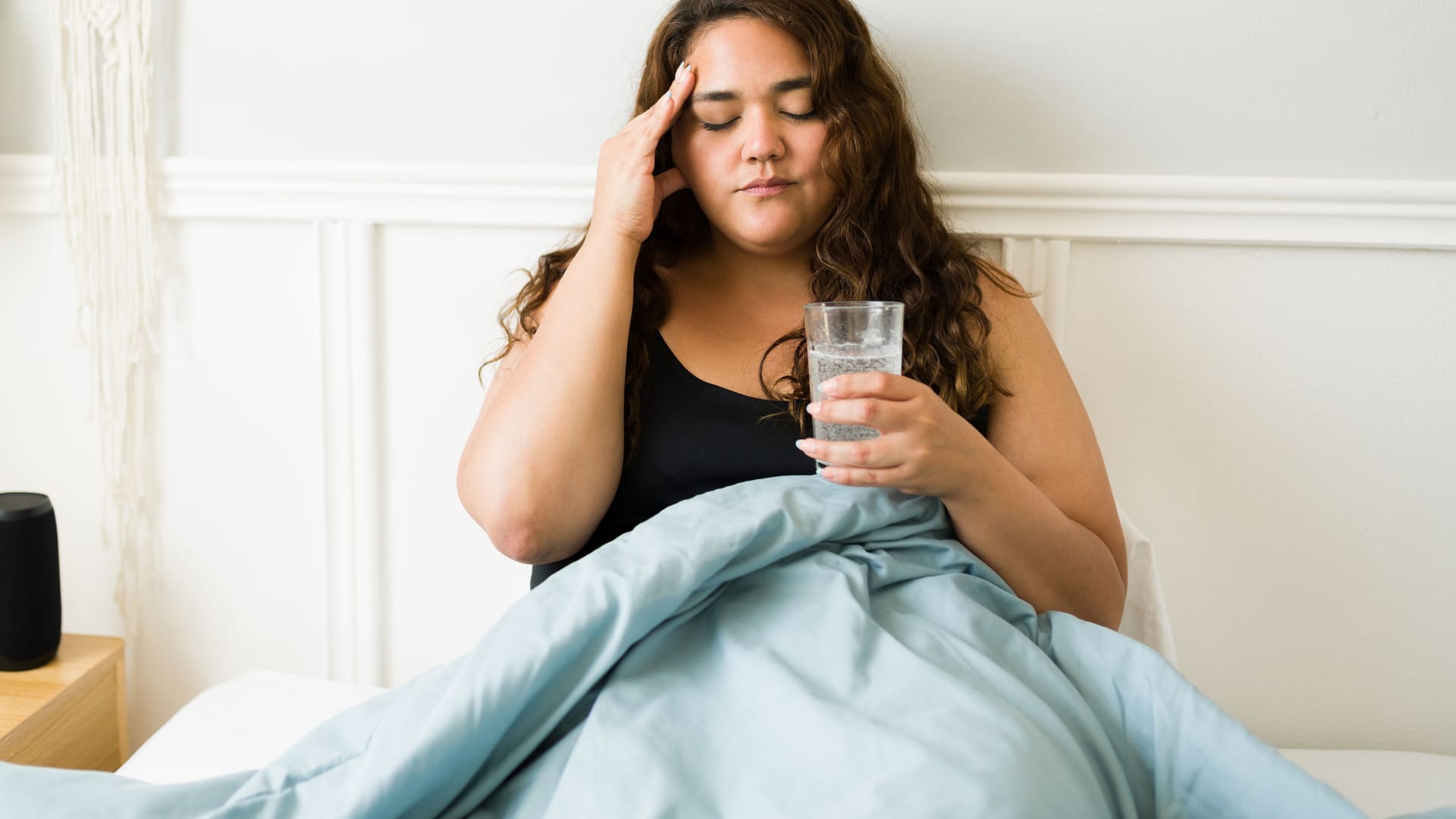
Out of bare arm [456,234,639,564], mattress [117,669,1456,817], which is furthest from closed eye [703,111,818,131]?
mattress [117,669,1456,817]

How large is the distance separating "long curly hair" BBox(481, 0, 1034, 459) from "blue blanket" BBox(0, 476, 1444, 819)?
306mm

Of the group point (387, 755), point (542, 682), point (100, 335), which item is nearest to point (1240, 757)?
point (542, 682)

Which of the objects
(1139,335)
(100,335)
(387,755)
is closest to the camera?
(387,755)

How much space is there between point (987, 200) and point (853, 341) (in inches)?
23.0

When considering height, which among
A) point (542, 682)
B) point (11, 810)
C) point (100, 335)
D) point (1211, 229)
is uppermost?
point (1211, 229)

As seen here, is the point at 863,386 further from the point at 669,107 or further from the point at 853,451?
the point at 669,107

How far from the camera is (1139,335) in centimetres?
147

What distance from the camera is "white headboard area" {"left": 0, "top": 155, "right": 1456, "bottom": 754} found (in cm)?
144

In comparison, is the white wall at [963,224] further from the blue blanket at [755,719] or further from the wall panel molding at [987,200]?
the blue blanket at [755,719]

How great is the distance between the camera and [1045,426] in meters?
1.23

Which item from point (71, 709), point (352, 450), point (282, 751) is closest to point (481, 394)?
point (352, 450)

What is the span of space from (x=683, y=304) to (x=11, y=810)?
33.8 inches

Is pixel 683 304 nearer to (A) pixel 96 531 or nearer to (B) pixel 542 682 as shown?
(B) pixel 542 682

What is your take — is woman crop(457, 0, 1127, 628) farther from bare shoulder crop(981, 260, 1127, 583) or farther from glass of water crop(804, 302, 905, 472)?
glass of water crop(804, 302, 905, 472)
